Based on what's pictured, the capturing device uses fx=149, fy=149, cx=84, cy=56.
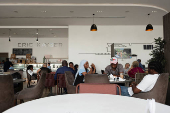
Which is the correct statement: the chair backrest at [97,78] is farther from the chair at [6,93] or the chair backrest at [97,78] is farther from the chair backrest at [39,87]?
the chair at [6,93]

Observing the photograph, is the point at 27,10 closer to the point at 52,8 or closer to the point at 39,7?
the point at 39,7

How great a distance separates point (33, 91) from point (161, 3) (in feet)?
17.9

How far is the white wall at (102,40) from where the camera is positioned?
8.64 meters

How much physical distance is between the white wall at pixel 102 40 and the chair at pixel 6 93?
6373 millimetres

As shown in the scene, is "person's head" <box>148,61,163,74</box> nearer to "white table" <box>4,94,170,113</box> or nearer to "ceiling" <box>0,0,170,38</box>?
"white table" <box>4,94,170,113</box>

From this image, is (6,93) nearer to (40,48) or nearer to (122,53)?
(122,53)

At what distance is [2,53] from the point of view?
12031mm

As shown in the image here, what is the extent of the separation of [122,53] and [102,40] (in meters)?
1.40

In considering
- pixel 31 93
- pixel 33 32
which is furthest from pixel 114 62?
pixel 33 32

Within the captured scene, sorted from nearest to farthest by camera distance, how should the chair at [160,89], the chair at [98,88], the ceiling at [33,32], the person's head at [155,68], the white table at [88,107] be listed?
1. the white table at [88,107]
2. the chair at [98,88]
3. the chair at [160,89]
4. the person's head at [155,68]
5. the ceiling at [33,32]

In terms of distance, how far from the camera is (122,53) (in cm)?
874

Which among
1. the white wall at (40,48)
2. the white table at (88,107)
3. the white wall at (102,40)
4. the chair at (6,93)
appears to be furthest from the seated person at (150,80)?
the white wall at (40,48)

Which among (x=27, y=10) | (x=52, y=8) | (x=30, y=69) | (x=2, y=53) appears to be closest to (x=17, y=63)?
(x=2, y=53)

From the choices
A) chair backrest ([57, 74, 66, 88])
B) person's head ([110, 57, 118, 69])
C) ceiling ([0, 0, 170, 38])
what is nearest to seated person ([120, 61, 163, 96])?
person's head ([110, 57, 118, 69])
